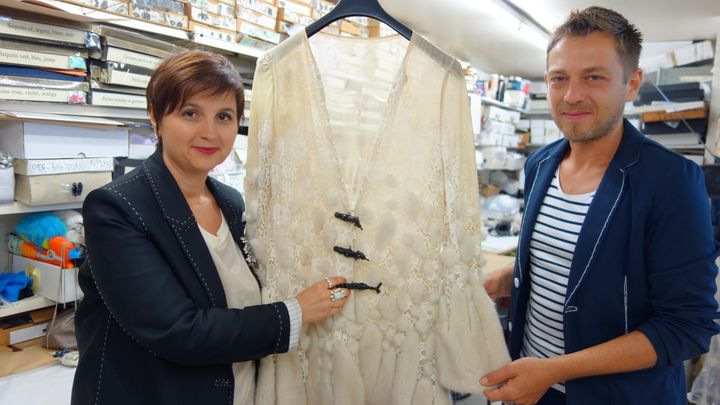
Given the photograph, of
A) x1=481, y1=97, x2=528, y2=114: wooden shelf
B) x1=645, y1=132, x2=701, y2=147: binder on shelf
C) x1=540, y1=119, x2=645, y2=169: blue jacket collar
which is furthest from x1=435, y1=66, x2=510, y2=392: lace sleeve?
x1=481, y1=97, x2=528, y2=114: wooden shelf

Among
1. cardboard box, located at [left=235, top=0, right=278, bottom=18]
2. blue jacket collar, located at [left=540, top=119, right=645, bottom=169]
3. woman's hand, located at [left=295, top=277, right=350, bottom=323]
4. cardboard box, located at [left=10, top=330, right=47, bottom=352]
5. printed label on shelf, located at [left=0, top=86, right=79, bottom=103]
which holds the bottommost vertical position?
cardboard box, located at [left=10, top=330, right=47, bottom=352]

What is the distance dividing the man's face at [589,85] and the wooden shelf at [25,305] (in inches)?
71.1

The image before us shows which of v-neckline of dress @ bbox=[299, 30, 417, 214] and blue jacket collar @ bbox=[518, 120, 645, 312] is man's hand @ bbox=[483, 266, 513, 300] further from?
v-neckline of dress @ bbox=[299, 30, 417, 214]

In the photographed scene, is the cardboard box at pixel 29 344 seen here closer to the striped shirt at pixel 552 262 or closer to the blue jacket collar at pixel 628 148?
the striped shirt at pixel 552 262

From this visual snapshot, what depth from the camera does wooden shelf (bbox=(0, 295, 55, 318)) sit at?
1.60m

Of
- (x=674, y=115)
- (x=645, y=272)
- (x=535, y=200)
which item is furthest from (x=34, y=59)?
(x=674, y=115)

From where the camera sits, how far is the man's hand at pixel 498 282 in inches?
56.3

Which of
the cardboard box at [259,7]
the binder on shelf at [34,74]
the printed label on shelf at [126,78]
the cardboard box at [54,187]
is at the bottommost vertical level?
the cardboard box at [54,187]

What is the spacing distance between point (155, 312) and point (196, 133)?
1.24ft

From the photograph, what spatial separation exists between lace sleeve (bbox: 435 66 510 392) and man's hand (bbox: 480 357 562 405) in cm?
2

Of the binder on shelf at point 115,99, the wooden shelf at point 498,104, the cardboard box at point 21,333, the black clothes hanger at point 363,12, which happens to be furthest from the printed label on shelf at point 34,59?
the wooden shelf at point 498,104

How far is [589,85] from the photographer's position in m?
1.09

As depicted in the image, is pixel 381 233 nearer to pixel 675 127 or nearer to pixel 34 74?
pixel 34 74

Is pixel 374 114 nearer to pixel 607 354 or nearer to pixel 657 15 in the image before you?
pixel 607 354
